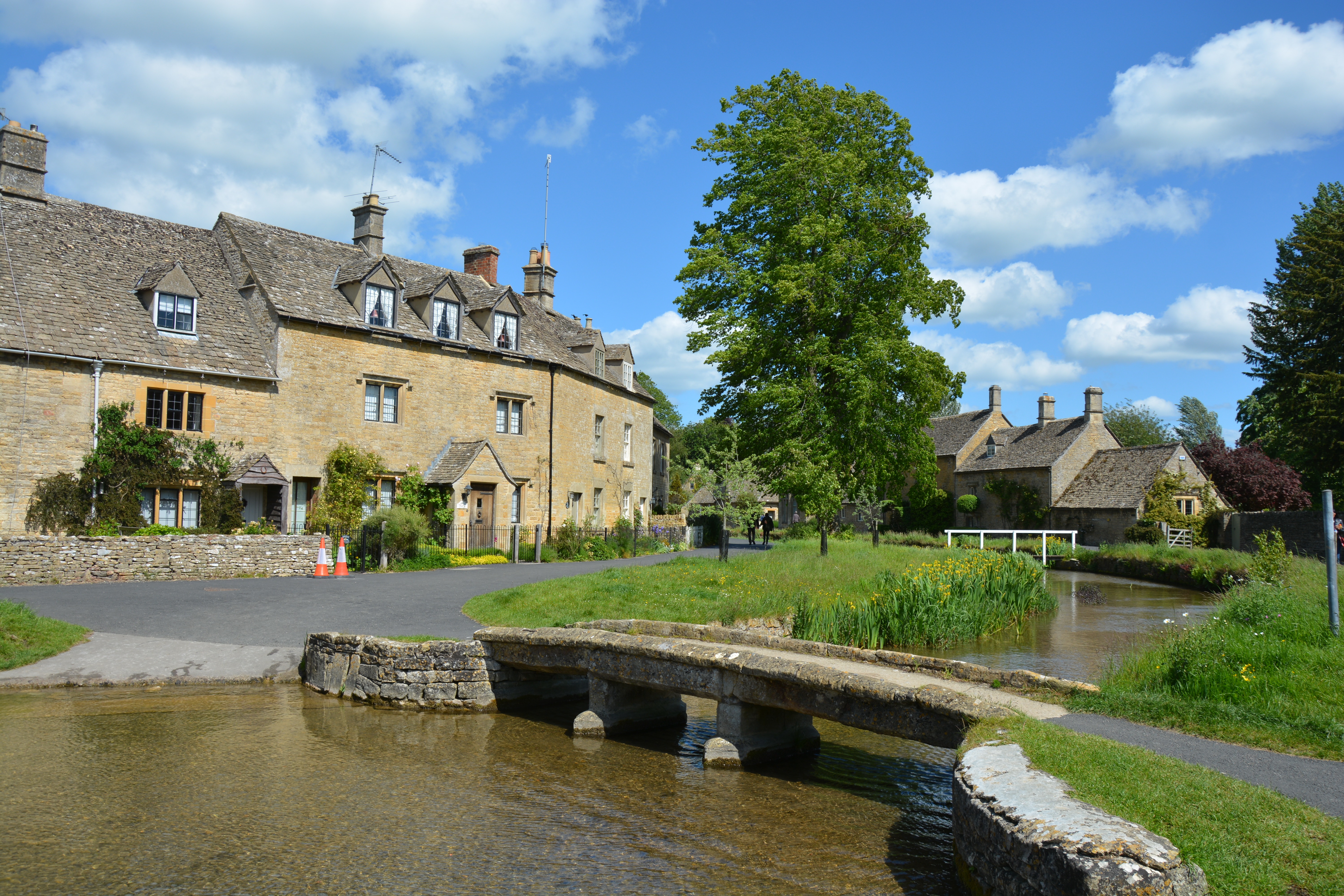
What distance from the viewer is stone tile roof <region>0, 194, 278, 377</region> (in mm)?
22750

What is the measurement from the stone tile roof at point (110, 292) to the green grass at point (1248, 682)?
977 inches

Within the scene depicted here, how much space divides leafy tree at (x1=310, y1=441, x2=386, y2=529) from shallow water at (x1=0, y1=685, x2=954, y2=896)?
1570 cm

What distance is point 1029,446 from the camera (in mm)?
52375

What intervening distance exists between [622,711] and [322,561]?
47.1 ft

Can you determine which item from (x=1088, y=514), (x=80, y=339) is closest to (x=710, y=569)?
(x=80, y=339)

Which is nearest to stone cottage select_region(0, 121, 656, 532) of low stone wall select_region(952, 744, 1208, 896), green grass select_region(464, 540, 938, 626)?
green grass select_region(464, 540, 938, 626)

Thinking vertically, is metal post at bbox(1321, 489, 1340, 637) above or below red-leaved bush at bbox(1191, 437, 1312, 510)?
below

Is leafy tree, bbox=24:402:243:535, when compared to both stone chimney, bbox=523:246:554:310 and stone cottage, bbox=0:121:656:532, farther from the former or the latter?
stone chimney, bbox=523:246:554:310

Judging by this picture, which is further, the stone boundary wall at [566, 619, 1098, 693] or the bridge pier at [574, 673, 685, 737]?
the bridge pier at [574, 673, 685, 737]

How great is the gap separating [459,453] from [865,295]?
598 inches

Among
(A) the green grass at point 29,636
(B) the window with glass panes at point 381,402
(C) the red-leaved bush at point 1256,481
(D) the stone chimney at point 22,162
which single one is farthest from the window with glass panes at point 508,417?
(C) the red-leaved bush at point 1256,481

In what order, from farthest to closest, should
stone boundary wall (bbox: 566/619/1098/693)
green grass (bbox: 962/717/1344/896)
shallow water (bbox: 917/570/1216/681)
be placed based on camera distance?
shallow water (bbox: 917/570/1216/681) → stone boundary wall (bbox: 566/619/1098/693) → green grass (bbox: 962/717/1344/896)

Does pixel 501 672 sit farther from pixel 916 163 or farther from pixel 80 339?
pixel 916 163

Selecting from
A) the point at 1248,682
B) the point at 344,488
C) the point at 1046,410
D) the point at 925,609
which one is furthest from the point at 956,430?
the point at 1248,682
